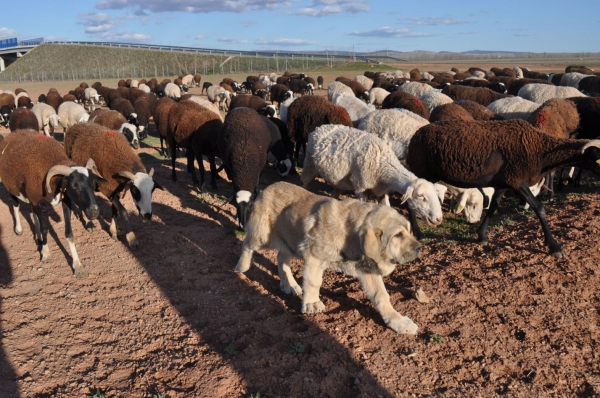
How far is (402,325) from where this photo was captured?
13.9ft

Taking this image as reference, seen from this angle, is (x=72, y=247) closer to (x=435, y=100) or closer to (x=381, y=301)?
(x=381, y=301)

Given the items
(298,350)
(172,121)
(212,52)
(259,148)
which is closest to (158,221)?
(259,148)

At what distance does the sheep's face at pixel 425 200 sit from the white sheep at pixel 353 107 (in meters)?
6.02

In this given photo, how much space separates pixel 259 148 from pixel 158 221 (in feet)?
7.90

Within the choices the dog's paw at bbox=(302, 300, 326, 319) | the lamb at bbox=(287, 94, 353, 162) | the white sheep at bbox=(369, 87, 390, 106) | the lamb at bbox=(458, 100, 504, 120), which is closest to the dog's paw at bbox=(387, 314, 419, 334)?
the dog's paw at bbox=(302, 300, 326, 319)

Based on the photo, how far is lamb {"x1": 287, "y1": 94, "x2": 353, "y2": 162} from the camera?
11430 mm

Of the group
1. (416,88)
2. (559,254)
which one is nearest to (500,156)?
(559,254)

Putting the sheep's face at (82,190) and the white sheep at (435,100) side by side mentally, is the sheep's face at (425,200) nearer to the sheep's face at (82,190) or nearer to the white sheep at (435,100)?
the sheep's face at (82,190)

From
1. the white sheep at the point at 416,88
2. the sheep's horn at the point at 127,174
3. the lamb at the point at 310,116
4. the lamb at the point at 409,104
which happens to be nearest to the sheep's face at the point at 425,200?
the sheep's horn at the point at 127,174

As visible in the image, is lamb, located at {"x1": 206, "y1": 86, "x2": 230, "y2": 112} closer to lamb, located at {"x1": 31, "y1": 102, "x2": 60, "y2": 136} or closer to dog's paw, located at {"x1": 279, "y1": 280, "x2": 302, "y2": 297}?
lamb, located at {"x1": 31, "y1": 102, "x2": 60, "y2": 136}

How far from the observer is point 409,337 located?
420 centimetres

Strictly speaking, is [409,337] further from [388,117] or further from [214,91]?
[214,91]

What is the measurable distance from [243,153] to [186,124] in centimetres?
296

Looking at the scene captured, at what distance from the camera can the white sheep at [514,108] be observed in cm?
1109
